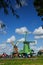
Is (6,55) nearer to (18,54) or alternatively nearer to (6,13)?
(18,54)

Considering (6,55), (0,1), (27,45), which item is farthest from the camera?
Result: (27,45)

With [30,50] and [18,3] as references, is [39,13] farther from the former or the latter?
[30,50]

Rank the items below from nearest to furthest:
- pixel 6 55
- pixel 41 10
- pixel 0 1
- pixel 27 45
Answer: pixel 0 1
pixel 41 10
pixel 6 55
pixel 27 45

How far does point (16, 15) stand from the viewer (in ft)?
33.5

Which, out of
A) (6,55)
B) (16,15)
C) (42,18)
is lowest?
(16,15)

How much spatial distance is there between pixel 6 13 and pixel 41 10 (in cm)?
2080

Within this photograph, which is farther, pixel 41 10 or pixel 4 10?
pixel 41 10

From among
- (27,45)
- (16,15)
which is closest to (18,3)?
(16,15)

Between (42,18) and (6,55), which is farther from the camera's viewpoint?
(6,55)

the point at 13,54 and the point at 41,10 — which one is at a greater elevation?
the point at 13,54

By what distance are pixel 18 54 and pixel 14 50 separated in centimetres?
274

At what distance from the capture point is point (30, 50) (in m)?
99.9

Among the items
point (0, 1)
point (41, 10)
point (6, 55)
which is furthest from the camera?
point (6, 55)

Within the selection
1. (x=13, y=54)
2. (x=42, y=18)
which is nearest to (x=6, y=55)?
(x=13, y=54)
